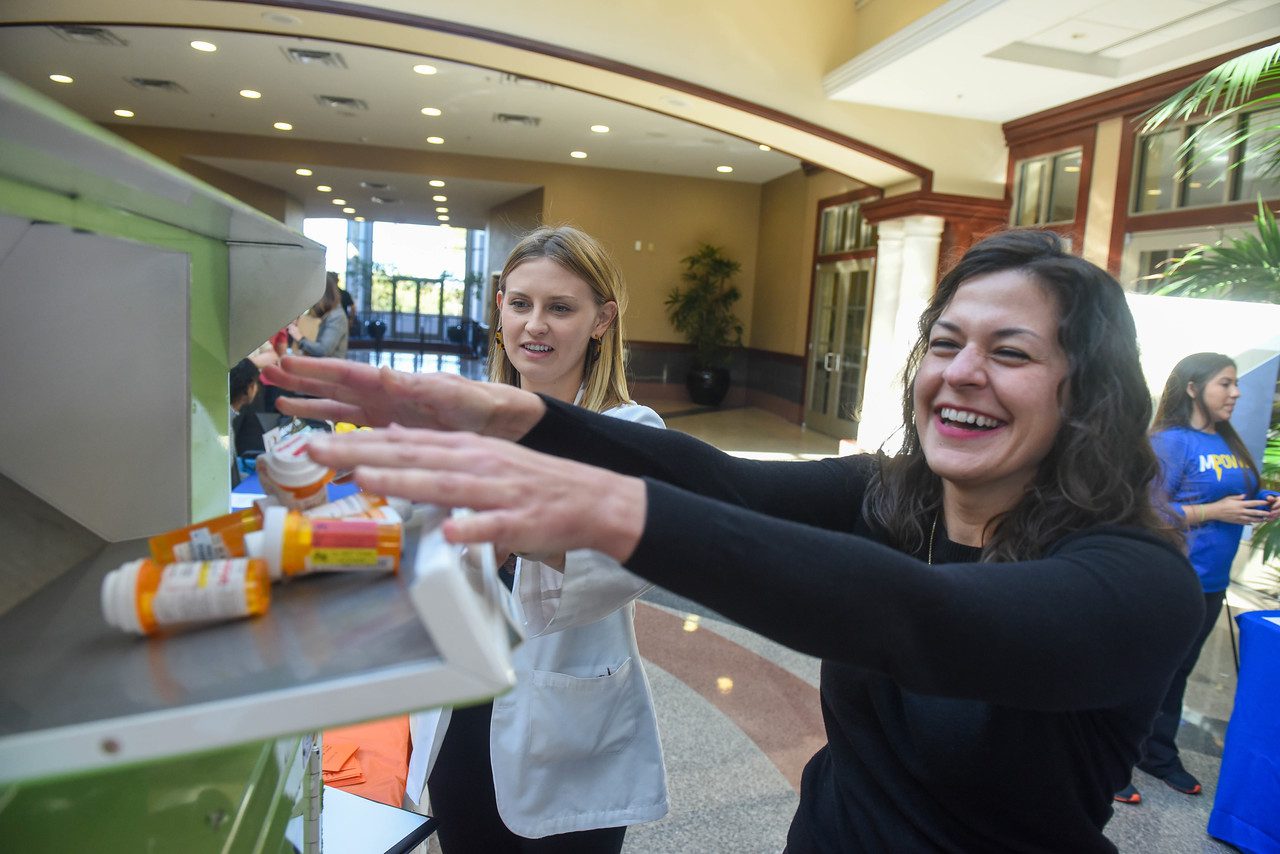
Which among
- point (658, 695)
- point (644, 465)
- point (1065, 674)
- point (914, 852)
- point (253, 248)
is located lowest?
point (658, 695)

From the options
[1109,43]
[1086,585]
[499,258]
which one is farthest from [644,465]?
[499,258]

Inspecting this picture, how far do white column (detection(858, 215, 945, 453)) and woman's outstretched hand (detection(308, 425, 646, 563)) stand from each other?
23.8ft

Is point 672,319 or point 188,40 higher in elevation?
point 188,40

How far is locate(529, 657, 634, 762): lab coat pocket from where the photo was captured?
138 cm

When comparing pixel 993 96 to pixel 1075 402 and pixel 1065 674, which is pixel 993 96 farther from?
pixel 1065 674

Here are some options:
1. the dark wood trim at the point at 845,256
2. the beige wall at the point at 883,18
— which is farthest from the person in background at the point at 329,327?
the dark wood trim at the point at 845,256

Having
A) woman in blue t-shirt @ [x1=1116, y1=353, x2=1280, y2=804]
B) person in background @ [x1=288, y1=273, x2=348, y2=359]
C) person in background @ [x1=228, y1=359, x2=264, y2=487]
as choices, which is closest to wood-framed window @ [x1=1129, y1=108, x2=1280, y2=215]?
woman in blue t-shirt @ [x1=1116, y1=353, x2=1280, y2=804]

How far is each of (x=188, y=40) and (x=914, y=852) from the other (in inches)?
358

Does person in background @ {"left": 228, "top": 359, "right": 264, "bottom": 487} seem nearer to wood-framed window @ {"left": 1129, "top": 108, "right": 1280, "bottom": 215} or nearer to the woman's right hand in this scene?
the woman's right hand

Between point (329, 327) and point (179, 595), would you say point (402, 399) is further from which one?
point (329, 327)

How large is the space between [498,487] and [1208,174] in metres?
6.70

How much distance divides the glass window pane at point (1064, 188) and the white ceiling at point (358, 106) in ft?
13.5

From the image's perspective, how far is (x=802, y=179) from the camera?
12164mm

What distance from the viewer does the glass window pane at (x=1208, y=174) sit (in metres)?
5.58
